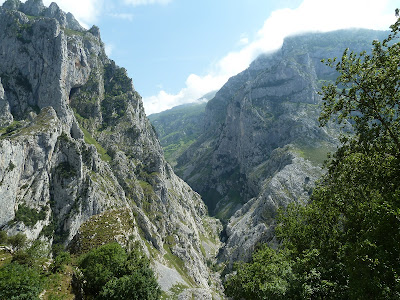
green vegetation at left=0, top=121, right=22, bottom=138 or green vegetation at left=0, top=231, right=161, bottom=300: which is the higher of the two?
green vegetation at left=0, top=121, right=22, bottom=138

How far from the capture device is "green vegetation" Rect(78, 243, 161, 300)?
43.0 metres

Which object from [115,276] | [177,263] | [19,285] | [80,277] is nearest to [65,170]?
[177,263]

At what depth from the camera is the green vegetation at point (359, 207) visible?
58.0 ft

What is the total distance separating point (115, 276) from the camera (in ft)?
162

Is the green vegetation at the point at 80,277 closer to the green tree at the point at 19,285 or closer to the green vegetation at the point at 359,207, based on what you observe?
the green tree at the point at 19,285

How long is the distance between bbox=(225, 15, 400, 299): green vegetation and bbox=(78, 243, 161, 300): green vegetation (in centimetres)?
2081

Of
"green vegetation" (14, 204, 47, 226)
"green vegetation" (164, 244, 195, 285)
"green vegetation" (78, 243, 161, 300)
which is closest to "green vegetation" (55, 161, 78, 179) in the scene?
"green vegetation" (14, 204, 47, 226)

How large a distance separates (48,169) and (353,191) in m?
169

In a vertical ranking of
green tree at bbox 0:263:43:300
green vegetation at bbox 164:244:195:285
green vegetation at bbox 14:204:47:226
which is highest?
green tree at bbox 0:263:43:300

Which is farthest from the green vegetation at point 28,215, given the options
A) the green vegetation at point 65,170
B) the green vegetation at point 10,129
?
the green vegetation at point 10,129

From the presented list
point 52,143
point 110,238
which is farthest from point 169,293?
point 52,143

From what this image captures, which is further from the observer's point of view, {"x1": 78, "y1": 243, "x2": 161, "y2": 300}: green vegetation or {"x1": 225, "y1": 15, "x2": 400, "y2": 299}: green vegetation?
{"x1": 78, "y1": 243, "x2": 161, "y2": 300}: green vegetation

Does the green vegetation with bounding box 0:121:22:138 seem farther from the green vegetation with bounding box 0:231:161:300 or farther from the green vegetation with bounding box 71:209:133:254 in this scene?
the green vegetation with bounding box 0:231:161:300

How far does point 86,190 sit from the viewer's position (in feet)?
526
